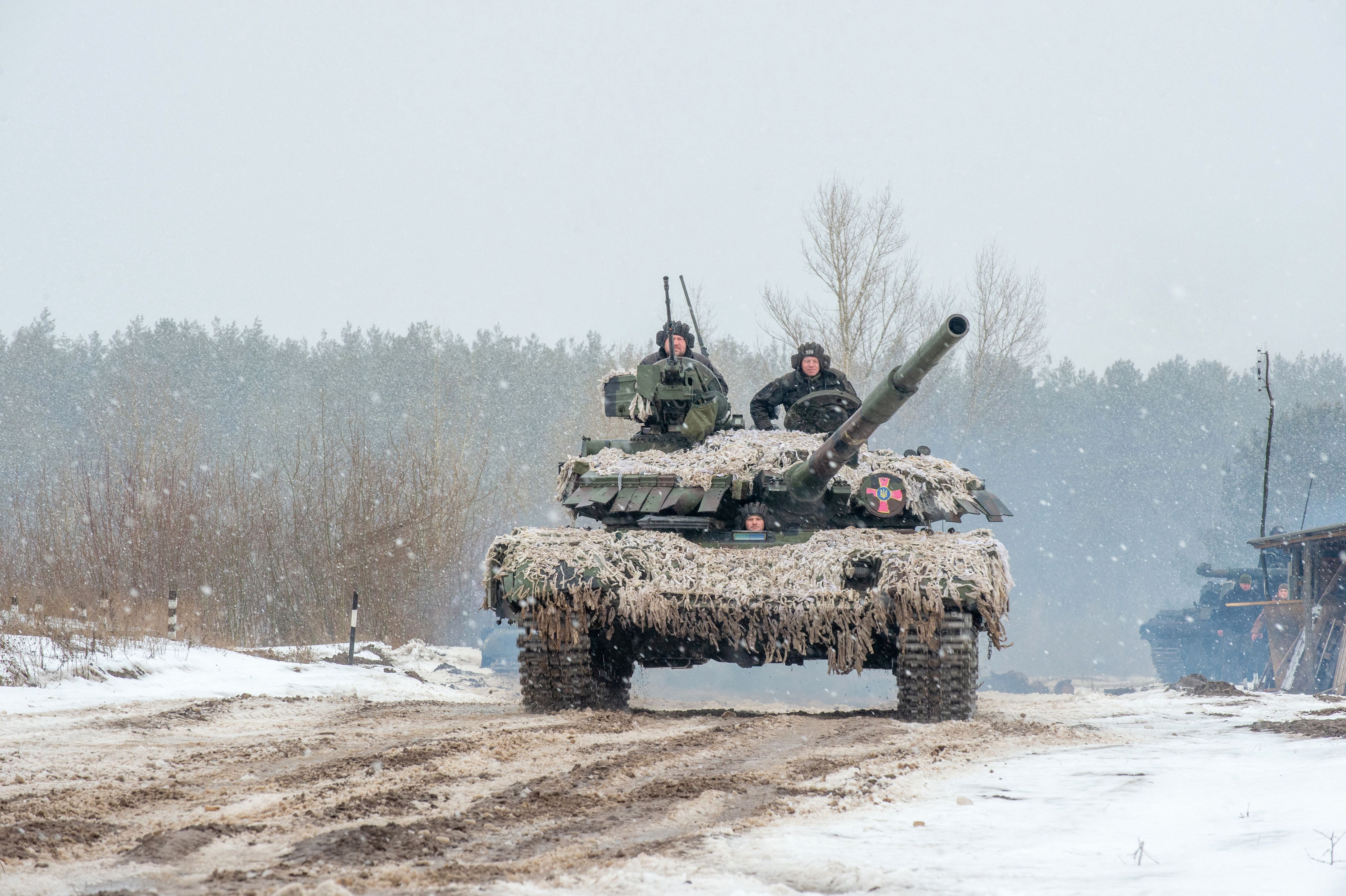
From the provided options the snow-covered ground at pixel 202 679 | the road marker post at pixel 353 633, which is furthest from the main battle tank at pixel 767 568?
the road marker post at pixel 353 633

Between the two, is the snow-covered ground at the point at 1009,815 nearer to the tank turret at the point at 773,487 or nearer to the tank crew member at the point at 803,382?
the tank turret at the point at 773,487

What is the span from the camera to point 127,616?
1367 centimetres

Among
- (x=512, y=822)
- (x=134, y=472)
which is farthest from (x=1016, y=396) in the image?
(x=512, y=822)

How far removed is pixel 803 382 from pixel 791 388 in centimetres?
12

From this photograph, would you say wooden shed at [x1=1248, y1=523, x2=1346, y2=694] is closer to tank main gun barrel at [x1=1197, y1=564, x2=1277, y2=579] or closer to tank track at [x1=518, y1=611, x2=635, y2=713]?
tank main gun barrel at [x1=1197, y1=564, x2=1277, y2=579]

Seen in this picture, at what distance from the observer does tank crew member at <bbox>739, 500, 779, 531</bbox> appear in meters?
8.21

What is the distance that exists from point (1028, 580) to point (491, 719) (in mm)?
42139

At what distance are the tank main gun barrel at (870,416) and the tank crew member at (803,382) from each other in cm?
191

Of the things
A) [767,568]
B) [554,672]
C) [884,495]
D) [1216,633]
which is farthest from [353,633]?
[1216,633]

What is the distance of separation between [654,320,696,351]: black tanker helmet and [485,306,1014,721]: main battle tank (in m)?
1.38

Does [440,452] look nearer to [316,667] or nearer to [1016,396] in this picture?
[316,667]

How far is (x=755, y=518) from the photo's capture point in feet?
27.0

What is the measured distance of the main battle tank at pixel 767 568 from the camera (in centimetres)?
718

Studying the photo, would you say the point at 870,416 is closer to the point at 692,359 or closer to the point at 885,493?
the point at 885,493
